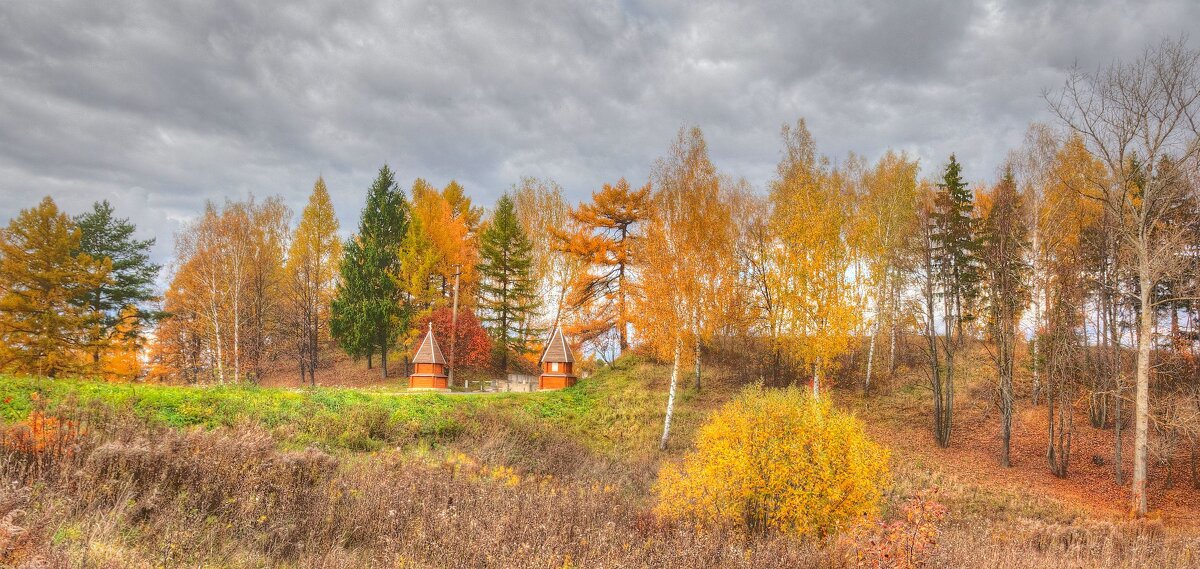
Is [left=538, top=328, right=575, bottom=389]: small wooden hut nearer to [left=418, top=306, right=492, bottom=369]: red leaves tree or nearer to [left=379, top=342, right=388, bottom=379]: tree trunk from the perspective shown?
[left=418, top=306, right=492, bottom=369]: red leaves tree

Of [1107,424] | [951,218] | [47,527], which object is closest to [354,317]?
[47,527]

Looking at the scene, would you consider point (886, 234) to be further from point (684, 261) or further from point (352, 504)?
point (352, 504)

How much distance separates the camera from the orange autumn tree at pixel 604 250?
2800 cm

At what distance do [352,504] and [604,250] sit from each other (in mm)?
21243

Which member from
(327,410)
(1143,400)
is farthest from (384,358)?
(1143,400)

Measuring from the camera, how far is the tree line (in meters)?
16.1

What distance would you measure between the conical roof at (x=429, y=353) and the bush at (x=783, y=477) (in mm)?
18550

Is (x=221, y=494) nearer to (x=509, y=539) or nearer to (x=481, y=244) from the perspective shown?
(x=509, y=539)

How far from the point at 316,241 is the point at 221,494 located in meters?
29.8

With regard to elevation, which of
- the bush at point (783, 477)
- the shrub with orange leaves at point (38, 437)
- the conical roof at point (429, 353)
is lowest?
the bush at point (783, 477)

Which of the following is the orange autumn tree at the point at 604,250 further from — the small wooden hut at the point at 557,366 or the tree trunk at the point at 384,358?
the tree trunk at the point at 384,358

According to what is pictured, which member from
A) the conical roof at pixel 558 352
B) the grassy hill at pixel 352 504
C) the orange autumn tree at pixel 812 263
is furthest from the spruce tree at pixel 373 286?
the orange autumn tree at pixel 812 263

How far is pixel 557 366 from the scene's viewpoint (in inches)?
1072

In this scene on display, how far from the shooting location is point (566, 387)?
87.8ft
